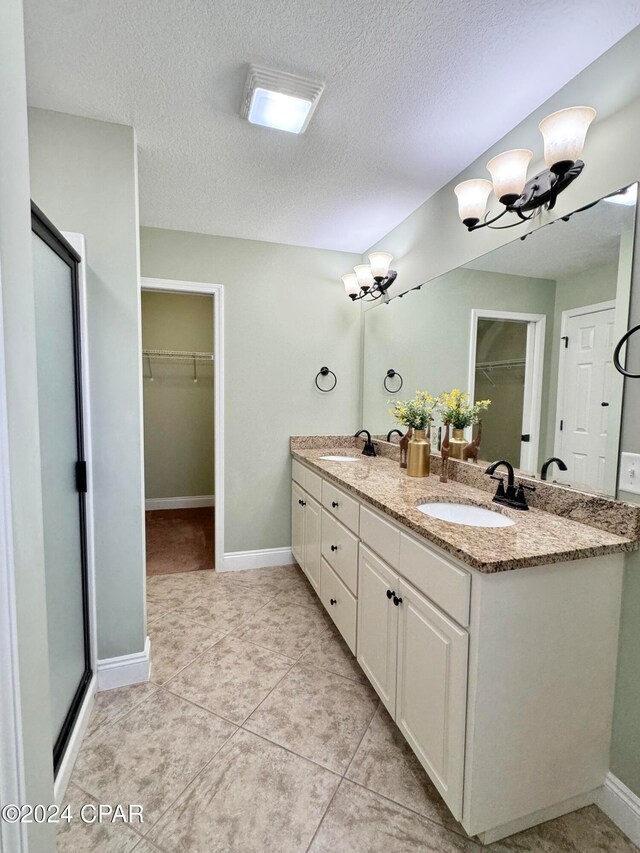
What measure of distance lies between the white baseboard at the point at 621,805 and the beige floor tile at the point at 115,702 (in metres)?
1.78

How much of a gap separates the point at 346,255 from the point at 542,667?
2961 mm

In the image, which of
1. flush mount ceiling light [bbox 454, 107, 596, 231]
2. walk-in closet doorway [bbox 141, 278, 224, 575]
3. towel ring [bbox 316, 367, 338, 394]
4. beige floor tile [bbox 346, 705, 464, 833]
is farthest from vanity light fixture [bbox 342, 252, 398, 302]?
beige floor tile [bbox 346, 705, 464, 833]

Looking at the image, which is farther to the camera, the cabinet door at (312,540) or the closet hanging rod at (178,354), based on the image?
the closet hanging rod at (178,354)

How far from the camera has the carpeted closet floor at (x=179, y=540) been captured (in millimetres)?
3121

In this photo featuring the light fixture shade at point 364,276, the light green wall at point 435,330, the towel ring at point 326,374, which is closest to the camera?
the light green wall at point 435,330

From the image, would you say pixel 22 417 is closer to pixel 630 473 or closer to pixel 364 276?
pixel 630 473

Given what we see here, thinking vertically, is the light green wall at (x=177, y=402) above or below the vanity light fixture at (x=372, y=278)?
below

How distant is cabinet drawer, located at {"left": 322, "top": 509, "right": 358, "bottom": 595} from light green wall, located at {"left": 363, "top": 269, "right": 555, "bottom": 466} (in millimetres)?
949

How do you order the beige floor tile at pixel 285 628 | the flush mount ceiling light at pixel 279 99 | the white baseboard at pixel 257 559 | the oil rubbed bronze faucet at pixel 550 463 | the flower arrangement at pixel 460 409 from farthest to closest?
the white baseboard at pixel 257 559 < the beige floor tile at pixel 285 628 < the flower arrangement at pixel 460 409 < the oil rubbed bronze faucet at pixel 550 463 < the flush mount ceiling light at pixel 279 99

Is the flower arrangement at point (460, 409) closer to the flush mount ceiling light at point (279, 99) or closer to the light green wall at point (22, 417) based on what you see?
the flush mount ceiling light at point (279, 99)

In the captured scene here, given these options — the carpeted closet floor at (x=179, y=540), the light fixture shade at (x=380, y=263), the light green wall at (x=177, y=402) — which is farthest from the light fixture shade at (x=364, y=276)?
the carpeted closet floor at (x=179, y=540)

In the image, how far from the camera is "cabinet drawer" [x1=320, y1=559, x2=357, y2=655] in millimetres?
1922

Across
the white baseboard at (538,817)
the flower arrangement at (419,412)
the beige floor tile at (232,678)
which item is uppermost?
the flower arrangement at (419,412)

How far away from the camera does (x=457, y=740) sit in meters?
1.14
